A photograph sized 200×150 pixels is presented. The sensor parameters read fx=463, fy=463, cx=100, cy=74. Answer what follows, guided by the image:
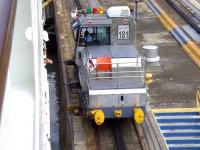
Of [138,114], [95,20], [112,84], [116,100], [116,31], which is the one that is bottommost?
[138,114]

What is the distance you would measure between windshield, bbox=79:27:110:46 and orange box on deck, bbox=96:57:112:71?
1855 millimetres

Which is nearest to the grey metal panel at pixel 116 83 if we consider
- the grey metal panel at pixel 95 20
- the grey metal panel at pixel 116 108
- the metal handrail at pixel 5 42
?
the grey metal panel at pixel 116 108

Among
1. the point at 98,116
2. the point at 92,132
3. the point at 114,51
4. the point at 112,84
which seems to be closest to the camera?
the point at 98,116

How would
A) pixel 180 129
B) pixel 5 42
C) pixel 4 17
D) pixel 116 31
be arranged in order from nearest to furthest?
pixel 5 42 → pixel 4 17 → pixel 180 129 → pixel 116 31

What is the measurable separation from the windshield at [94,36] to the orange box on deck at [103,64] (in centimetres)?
185

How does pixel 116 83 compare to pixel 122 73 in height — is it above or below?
below

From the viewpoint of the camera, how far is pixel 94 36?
13414 mm

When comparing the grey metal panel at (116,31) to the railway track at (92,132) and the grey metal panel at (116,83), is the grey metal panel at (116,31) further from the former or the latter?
the grey metal panel at (116,83)

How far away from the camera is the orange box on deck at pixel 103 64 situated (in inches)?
453

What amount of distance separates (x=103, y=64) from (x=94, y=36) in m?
2.09

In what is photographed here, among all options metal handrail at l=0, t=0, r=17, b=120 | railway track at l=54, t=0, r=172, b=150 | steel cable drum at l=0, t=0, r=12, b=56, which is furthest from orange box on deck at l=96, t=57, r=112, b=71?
metal handrail at l=0, t=0, r=17, b=120

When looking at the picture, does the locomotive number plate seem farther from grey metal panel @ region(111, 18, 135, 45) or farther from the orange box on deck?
the orange box on deck

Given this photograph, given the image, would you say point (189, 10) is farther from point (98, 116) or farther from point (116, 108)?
point (98, 116)

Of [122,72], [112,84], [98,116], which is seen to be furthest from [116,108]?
[122,72]
